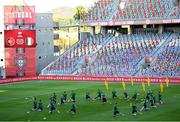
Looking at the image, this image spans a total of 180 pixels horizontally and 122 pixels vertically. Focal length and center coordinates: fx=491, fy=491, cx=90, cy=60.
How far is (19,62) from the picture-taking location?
7869cm

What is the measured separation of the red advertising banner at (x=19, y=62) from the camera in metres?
78.6

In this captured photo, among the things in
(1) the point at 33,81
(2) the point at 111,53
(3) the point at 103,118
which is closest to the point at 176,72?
(2) the point at 111,53

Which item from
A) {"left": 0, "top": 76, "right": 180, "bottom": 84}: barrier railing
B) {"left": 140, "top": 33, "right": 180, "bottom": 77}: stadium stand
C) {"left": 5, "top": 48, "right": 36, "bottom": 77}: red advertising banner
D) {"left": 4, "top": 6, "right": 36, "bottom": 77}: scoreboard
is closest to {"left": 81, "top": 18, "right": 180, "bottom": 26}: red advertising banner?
{"left": 140, "top": 33, "right": 180, "bottom": 77}: stadium stand

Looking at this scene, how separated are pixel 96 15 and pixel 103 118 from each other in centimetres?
5143

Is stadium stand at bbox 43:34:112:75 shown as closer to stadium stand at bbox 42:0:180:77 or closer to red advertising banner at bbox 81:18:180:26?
stadium stand at bbox 42:0:180:77

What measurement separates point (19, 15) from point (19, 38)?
3834 mm

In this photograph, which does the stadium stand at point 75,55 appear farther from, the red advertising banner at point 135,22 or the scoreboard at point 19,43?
the scoreboard at point 19,43

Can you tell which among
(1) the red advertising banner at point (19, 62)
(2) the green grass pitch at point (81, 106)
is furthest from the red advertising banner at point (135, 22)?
(2) the green grass pitch at point (81, 106)

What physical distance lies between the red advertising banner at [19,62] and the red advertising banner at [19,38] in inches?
51.4

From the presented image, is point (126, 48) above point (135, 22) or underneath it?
underneath

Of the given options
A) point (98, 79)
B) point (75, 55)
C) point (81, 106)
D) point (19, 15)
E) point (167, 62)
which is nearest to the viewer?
point (81, 106)

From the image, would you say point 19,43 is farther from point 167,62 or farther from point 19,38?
point 167,62

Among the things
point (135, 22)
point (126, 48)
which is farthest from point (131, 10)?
point (126, 48)

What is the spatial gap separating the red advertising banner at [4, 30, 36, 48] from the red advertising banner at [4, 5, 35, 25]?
1753 mm
